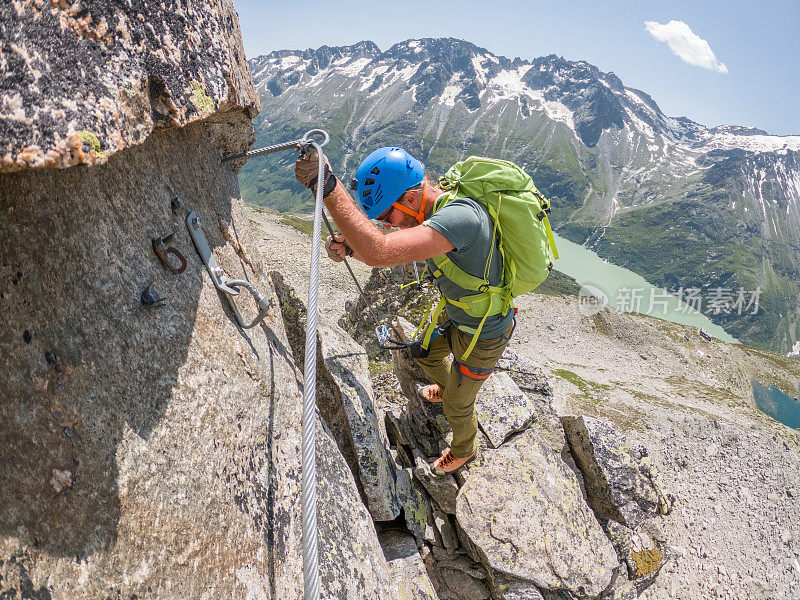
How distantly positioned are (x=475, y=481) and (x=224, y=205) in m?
6.58

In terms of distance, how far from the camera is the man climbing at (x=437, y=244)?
384 cm

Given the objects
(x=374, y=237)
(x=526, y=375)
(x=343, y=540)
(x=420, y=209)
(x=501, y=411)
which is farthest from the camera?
(x=526, y=375)

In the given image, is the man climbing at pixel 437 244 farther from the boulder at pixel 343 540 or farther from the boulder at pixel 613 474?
the boulder at pixel 613 474

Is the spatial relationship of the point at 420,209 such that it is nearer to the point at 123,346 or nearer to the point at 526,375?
the point at 123,346

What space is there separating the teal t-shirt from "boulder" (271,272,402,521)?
230 centimetres

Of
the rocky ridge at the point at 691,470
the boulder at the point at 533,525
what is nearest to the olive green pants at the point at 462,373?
the boulder at the point at 533,525

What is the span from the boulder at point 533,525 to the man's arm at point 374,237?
5659 mm

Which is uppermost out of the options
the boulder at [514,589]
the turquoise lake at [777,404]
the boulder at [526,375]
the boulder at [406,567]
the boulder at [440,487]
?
the boulder at [526,375]

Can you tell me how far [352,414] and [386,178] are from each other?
3.96 metres

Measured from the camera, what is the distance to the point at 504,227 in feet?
16.7

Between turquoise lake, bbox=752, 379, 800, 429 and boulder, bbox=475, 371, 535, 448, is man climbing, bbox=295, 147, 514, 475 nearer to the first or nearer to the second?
boulder, bbox=475, 371, 535, 448

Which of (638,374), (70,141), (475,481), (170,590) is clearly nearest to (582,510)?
(475,481)

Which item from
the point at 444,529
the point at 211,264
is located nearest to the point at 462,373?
the point at 444,529

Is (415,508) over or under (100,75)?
under
